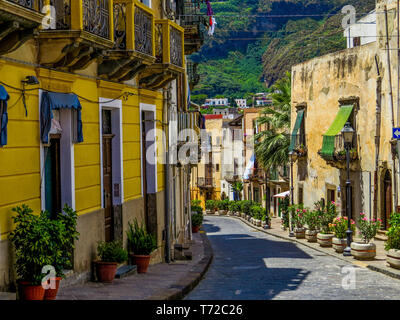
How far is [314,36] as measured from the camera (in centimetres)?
12356

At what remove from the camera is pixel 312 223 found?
24188mm

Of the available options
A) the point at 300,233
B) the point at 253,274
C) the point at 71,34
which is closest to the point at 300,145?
the point at 300,233

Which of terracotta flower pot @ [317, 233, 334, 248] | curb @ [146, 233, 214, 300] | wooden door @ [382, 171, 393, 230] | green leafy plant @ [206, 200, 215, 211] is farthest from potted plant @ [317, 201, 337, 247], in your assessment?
green leafy plant @ [206, 200, 215, 211]

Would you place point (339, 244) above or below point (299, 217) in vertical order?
below

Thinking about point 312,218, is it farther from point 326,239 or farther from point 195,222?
point 195,222

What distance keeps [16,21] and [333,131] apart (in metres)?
20.2

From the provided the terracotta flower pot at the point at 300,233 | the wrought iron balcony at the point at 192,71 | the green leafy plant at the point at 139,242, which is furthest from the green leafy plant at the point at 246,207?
the green leafy plant at the point at 139,242

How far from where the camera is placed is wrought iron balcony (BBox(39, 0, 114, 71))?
30.7ft

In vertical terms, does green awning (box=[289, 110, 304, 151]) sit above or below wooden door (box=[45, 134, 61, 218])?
above

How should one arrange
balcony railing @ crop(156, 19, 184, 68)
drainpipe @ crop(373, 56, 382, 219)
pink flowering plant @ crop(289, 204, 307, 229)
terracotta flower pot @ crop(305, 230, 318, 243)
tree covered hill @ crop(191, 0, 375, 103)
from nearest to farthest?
1. balcony railing @ crop(156, 19, 184, 68)
2. drainpipe @ crop(373, 56, 382, 219)
3. terracotta flower pot @ crop(305, 230, 318, 243)
4. pink flowering plant @ crop(289, 204, 307, 229)
5. tree covered hill @ crop(191, 0, 375, 103)

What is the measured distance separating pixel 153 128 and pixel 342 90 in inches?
496

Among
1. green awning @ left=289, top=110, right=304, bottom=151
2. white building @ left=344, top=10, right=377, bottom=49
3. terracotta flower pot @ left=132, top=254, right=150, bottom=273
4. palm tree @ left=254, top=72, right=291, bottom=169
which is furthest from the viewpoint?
palm tree @ left=254, top=72, right=291, bottom=169

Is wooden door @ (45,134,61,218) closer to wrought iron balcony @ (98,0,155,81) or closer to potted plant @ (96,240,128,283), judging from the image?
potted plant @ (96,240,128,283)
